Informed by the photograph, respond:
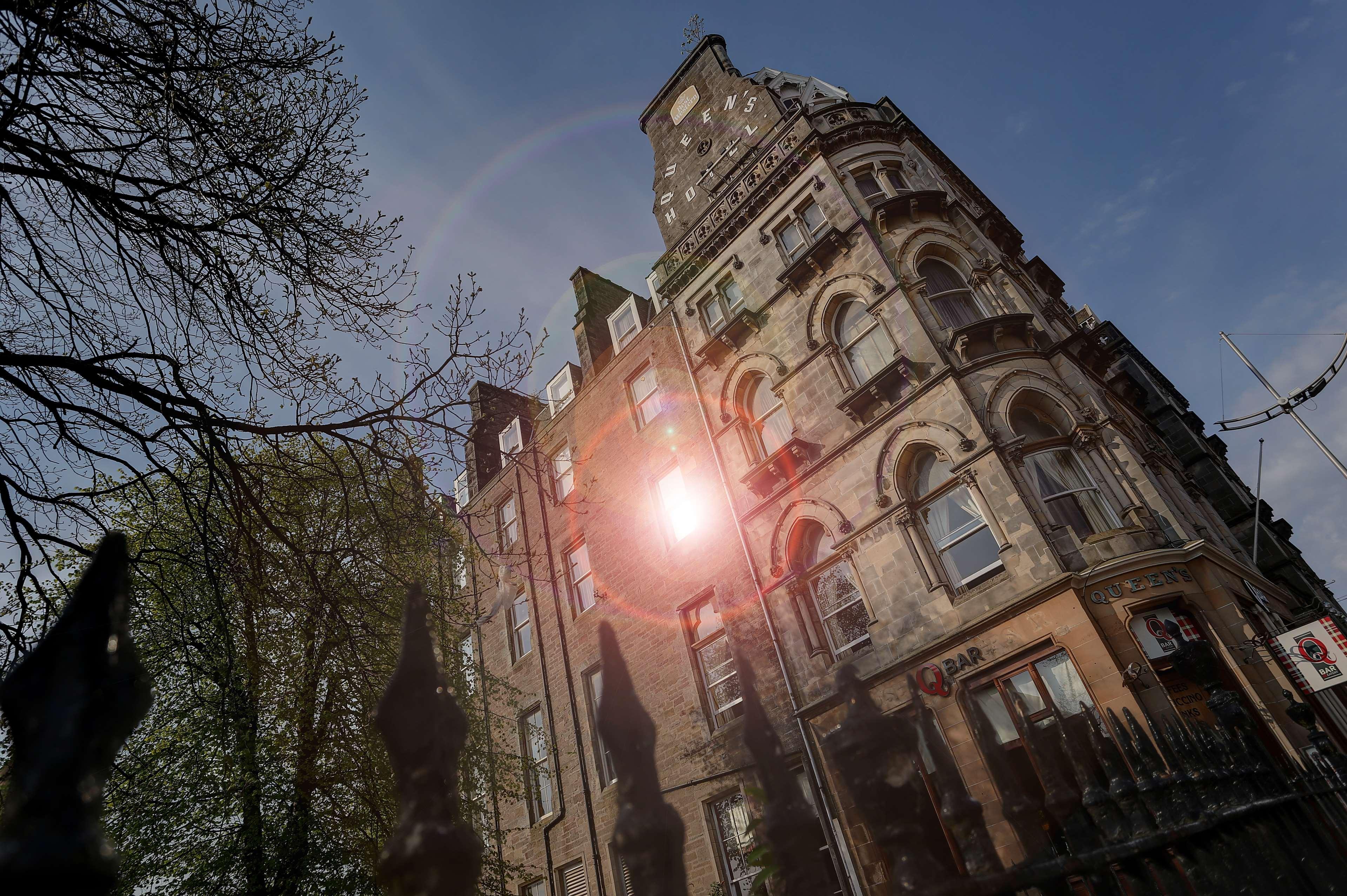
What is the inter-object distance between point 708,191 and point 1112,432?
1400 cm

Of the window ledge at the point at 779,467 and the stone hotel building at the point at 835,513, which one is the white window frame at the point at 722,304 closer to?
the stone hotel building at the point at 835,513

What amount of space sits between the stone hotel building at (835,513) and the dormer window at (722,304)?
0.24 feet

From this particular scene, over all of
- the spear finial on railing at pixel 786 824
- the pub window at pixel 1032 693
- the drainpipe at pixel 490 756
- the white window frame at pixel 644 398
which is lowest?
the spear finial on railing at pixel 786 824

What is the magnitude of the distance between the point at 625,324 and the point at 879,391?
11779mm

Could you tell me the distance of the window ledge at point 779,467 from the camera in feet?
49.5

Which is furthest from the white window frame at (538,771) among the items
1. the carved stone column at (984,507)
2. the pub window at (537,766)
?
the carved stone column at (984,507)

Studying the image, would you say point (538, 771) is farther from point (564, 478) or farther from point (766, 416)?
point (766, 416)

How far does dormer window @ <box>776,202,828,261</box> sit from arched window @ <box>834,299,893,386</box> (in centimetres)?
203

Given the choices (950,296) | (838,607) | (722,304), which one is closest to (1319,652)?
(838,607)

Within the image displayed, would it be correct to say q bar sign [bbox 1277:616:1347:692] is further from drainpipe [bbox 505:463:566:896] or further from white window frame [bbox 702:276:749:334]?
drainpipe [bbox 505:463:566:896]

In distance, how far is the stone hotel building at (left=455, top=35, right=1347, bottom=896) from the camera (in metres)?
11.0

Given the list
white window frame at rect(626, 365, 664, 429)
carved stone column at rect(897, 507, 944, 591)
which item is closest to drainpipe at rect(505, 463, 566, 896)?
white window frame at rect(626, 365, 664, 429)

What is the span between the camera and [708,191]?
2173 cm

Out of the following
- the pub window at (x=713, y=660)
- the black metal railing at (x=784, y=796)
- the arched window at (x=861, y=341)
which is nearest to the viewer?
the black metal railing at (x=784, y=796)
